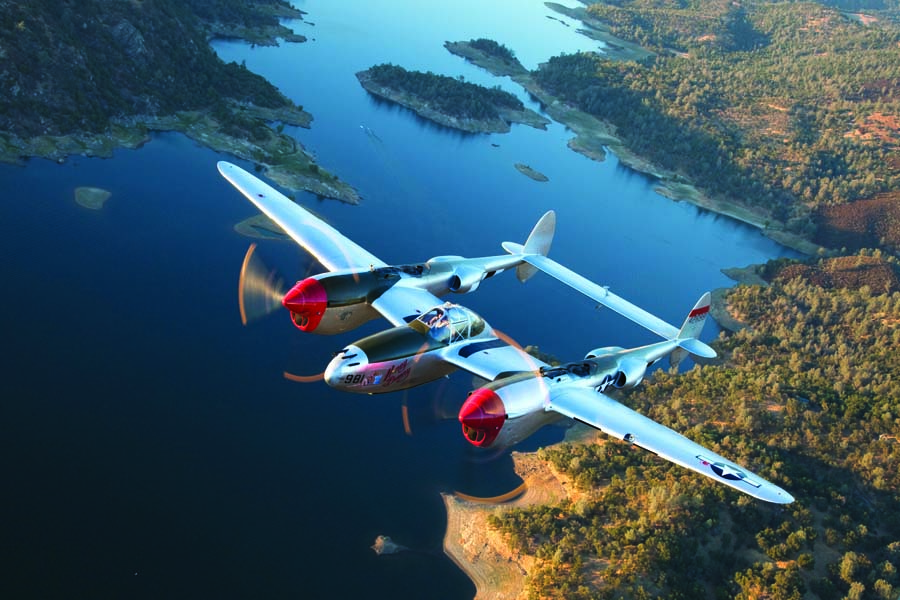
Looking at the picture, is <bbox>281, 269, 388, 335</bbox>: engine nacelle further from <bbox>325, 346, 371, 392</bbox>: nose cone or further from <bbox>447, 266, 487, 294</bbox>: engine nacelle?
<bbox>447, 266, 487, 294</bbox>: engine nacelle

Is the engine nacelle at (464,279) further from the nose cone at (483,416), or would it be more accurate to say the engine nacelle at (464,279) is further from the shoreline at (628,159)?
the shoreline at (628,159)

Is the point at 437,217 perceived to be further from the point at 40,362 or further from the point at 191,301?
the point at 40,362

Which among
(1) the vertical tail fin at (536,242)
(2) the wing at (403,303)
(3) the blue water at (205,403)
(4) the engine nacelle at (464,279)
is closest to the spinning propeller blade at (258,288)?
(2) the wing at (403,303)

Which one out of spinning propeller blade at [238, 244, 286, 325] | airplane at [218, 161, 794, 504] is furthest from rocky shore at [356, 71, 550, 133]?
spinning propeller blade at [238, 244, 286, 325]

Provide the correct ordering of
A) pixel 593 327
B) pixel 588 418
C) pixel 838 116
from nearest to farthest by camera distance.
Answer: pixel 588 418, pixel 593 327, pixel 838 116

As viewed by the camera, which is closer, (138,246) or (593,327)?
(138,246)

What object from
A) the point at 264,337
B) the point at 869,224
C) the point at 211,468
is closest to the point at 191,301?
the point at 264,337
